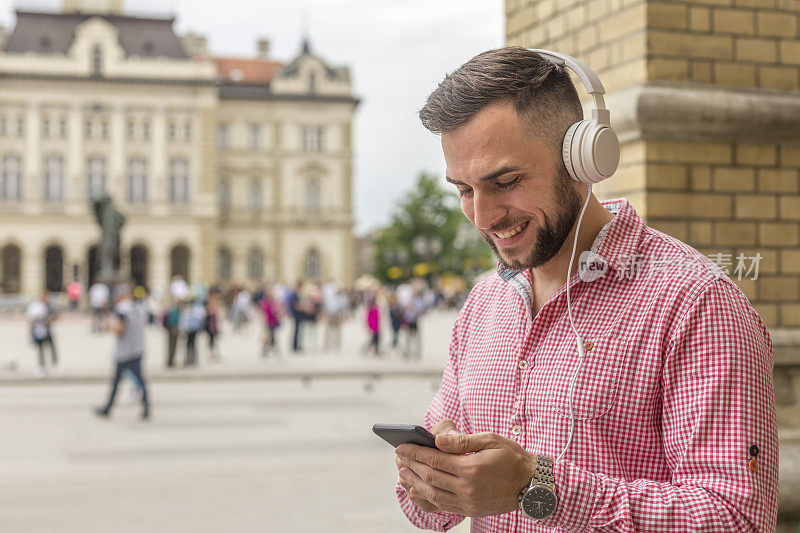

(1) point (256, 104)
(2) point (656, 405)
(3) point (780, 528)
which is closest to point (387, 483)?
(3) point (780, 528)

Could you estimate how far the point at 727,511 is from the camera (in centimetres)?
154

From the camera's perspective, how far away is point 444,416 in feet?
7.08

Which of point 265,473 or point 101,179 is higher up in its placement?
point 101,179

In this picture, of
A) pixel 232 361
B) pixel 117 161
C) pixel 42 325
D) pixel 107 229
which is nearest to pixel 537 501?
pixel 42 325

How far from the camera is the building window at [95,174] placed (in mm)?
62750

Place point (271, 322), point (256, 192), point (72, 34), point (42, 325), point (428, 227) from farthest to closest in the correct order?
1. point (428, 227)
2. point (256, 192)
3. point (72, 34)
4. point (271, 322)
5. point (42, 325)

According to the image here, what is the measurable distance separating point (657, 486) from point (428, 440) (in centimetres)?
42

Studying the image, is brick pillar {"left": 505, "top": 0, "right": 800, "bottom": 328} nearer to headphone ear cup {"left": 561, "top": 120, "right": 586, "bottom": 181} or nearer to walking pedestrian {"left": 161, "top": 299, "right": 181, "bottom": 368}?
headphone ear cup {"left": 561, "top": 120, "right": 586, "bottom": 181}

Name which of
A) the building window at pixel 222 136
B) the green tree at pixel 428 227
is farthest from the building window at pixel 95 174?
the green tree at pixel 428 227

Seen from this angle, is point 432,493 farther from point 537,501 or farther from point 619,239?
point 619,239

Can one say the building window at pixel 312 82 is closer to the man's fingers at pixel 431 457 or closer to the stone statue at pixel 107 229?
the stone statue at pixel 107 229

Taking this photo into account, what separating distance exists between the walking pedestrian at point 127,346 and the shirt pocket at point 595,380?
1067 cm

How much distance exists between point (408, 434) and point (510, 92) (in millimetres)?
669

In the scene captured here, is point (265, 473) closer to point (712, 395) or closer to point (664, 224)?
point (664, 224)
